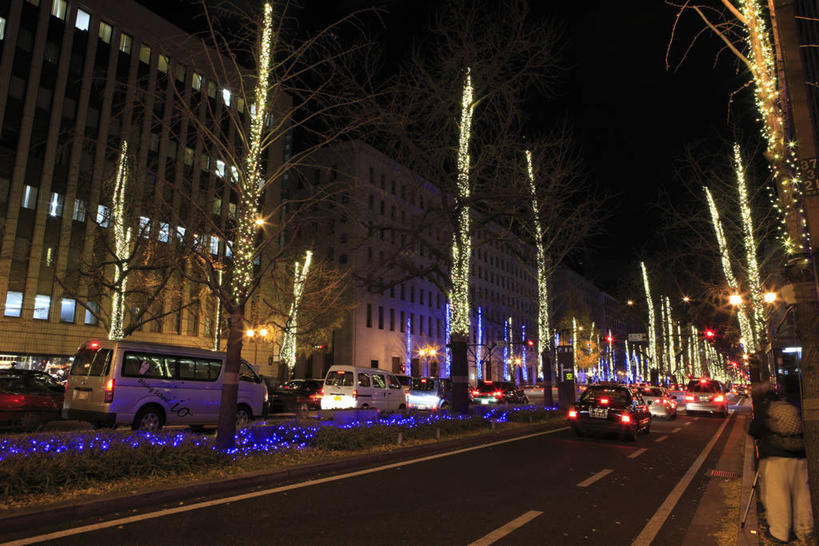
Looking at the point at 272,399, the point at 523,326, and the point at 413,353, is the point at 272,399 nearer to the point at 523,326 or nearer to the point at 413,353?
the point at 413,353

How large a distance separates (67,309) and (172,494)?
1309 inches

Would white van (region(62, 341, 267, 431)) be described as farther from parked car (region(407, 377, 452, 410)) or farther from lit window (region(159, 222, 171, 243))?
parked car (region(407, 377, 452, 410))

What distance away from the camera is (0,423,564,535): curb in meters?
6.00

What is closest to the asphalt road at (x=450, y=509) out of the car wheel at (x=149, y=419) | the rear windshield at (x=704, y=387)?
the car wheel at (x=149, y=419)

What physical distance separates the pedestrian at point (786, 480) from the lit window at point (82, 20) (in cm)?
4488

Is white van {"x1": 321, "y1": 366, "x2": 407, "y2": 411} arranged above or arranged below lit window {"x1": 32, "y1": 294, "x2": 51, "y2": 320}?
below

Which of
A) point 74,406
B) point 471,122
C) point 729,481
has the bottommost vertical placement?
point 729,481

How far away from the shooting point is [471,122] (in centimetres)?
1928

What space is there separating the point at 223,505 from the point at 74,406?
356 inches

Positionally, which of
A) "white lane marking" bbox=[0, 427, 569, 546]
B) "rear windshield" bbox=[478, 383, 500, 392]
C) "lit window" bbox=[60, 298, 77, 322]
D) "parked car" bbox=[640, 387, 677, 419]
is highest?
"lit window" bbox=[60, 298, 77, 322]

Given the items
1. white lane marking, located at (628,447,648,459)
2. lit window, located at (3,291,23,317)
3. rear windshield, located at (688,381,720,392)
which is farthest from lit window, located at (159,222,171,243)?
rear windshield, located at (688,381,720,392)

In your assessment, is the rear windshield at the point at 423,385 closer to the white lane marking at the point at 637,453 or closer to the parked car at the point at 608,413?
the parked car at the point at 608,413

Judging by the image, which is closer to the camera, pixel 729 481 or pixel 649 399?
pixel 729 481

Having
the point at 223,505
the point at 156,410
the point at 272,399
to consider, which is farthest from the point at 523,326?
the point at 223,505
